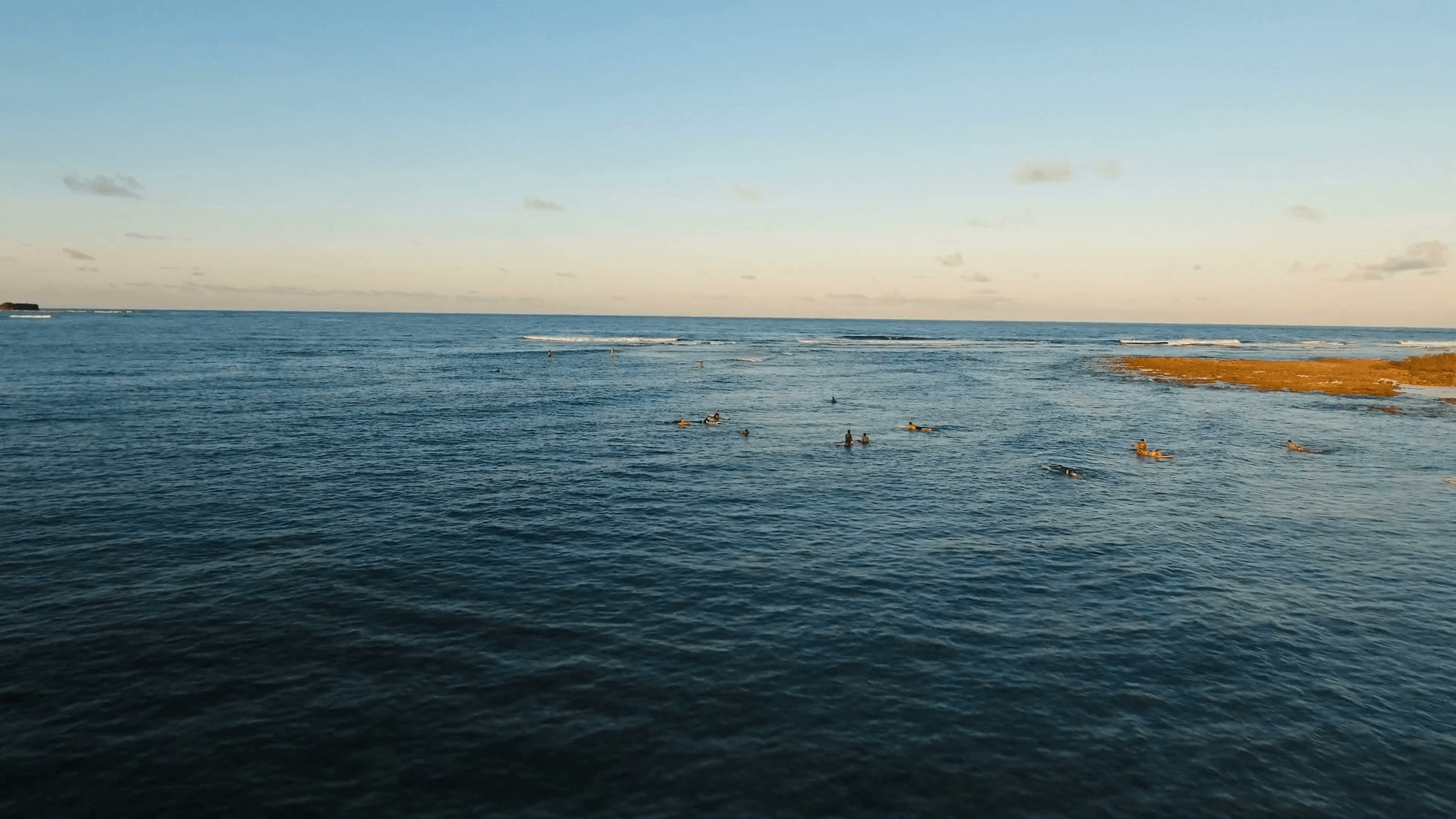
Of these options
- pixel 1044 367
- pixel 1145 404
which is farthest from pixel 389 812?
pixel 1044 367

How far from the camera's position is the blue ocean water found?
67.4ft

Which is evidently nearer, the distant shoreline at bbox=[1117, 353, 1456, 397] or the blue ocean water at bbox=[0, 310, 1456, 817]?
the blue ocean water at bbox=[0, 310, 1456, 817]

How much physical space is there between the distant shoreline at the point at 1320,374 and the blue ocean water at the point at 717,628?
48082 mm

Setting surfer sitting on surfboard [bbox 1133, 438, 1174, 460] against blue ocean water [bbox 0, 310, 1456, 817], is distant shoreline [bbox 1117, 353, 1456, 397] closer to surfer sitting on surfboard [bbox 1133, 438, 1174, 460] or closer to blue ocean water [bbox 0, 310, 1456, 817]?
blue ocean water [bbox 0, 310, 1456, 817]

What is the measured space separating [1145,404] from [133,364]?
483 ft

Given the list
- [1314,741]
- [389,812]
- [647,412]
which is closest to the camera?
[389,812]

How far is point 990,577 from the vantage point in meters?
35.0

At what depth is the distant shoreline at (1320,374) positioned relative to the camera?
10419 centimetres

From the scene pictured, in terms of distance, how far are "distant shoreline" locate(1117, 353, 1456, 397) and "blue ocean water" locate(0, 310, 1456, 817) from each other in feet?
158

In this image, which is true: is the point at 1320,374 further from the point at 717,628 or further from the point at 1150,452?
the point at 717,628

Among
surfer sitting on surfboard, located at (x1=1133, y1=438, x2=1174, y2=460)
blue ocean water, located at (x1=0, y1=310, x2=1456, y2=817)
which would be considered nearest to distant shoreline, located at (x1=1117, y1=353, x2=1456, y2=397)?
blue ocean water, located at (x1=0, y1=310, x2=1456, y2=817)

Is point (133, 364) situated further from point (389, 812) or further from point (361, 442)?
point (389, 812)

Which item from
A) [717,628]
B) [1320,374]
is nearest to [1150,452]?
[717,628]

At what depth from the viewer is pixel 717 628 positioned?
29.3m
